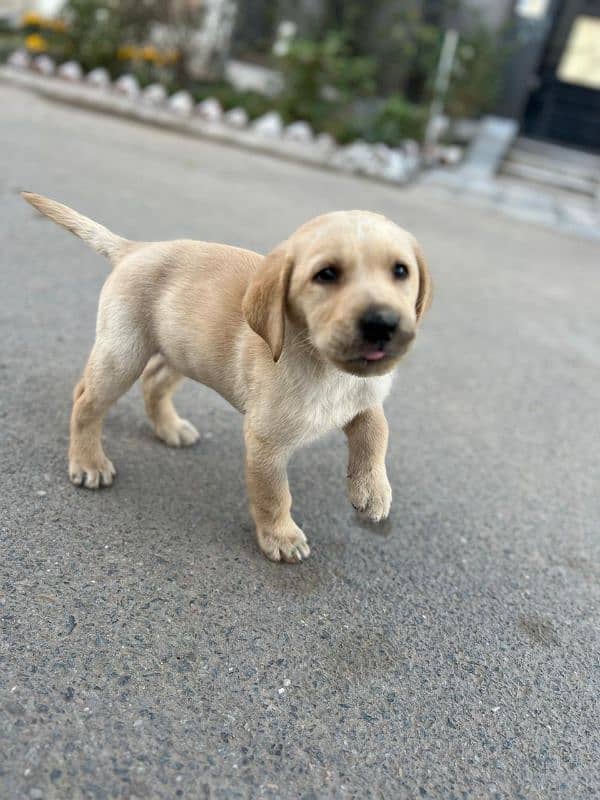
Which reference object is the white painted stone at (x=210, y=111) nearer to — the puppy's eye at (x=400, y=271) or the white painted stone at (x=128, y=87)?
the white painted stone at (x=128, y=87)

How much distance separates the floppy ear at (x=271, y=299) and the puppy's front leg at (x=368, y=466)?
1.45ft

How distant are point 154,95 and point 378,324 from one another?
10.6 meters

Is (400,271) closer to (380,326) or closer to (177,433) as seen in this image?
(380,326)

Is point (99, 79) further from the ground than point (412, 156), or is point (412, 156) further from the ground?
point (99, 79)

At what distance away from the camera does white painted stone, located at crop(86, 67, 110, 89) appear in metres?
11.2

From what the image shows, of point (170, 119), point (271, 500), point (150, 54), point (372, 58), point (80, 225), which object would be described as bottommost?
point (170, 119)

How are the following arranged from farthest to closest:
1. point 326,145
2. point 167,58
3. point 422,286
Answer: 1. point 167,58
2. point 326,145
3. point 422,286

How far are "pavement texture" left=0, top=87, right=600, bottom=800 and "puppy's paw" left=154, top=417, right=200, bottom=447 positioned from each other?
0.21 feet

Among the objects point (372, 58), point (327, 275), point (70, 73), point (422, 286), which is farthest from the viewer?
point (372, 58)

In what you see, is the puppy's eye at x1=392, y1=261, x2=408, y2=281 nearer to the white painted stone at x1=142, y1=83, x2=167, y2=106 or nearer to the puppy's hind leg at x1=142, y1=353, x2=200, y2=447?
the puppy's hind leg at x1=142, y1=353, x2=200, y2=447

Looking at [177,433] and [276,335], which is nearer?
[276,335]

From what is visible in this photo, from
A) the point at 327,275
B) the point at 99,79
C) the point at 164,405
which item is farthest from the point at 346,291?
the point at 99,79

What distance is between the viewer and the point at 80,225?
8.69 feet

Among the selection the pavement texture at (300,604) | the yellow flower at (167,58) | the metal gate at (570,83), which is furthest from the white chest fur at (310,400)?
the metal gate at (570,83)
